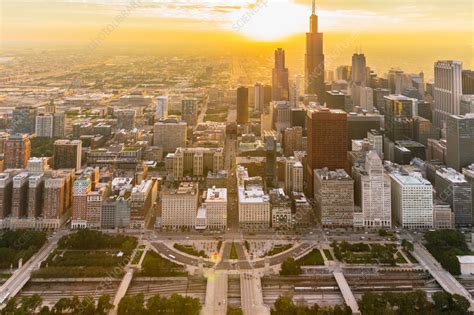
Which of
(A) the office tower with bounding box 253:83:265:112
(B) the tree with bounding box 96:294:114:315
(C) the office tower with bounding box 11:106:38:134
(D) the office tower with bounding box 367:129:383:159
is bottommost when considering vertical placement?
(A) the office tower with bounding box 253:83:265:112

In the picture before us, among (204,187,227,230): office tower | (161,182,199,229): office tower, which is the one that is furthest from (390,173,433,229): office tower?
(161,182,199,229): office tower

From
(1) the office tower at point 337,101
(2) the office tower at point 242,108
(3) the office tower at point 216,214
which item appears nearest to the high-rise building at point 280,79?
(1) the office tower at point 337,101

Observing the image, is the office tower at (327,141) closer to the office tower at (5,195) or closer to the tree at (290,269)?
the tree at (290,269)

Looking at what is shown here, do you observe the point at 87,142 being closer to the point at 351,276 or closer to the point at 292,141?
the point at 292,141

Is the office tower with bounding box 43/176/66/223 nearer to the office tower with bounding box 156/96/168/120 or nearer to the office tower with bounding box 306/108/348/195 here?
the office tower with bounding box 306/108/348/195

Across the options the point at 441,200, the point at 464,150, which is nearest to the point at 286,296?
the point at 441,200

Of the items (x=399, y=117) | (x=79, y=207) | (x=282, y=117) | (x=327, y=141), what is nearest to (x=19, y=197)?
(x=79, y=207)
